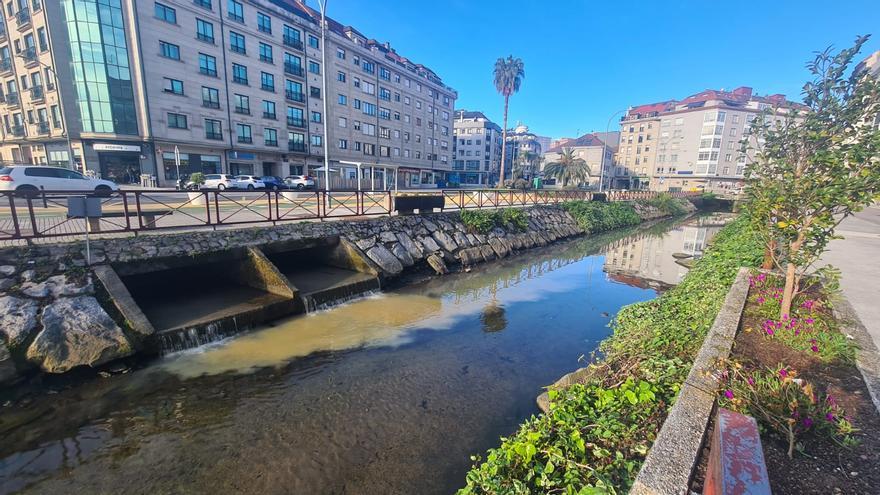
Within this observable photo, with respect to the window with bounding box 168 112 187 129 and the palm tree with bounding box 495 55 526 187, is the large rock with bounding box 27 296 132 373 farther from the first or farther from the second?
the palm tree with bounding box 495 55 526 187

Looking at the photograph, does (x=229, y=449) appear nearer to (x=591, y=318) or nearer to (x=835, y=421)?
(x=835, y=421)

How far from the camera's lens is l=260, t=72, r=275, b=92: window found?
37250 millimetres

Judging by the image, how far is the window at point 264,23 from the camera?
119ft

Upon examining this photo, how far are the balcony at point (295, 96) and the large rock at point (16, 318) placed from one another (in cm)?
3783

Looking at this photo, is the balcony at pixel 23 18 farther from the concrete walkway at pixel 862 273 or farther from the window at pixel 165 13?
the concrete walkway at pixel 862 273

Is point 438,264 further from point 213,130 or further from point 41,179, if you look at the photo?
point 213,130

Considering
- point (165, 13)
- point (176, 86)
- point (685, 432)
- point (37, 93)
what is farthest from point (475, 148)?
point (685, 432)

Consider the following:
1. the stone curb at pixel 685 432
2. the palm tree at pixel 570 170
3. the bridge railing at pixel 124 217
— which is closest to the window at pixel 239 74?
the bridge railing at pixel 124 217

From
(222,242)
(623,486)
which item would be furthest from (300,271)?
(623,486)

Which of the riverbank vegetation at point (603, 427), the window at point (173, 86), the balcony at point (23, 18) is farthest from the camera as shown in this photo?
the window at point (173, 86)

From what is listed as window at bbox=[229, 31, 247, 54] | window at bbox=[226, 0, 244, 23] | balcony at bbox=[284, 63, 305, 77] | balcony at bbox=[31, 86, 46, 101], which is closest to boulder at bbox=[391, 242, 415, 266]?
window at bbox=[229, 31, 247, 54]

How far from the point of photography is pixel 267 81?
37.8 m

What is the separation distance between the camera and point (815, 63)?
5566 mm

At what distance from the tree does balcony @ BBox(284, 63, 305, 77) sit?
42809 millimetres
